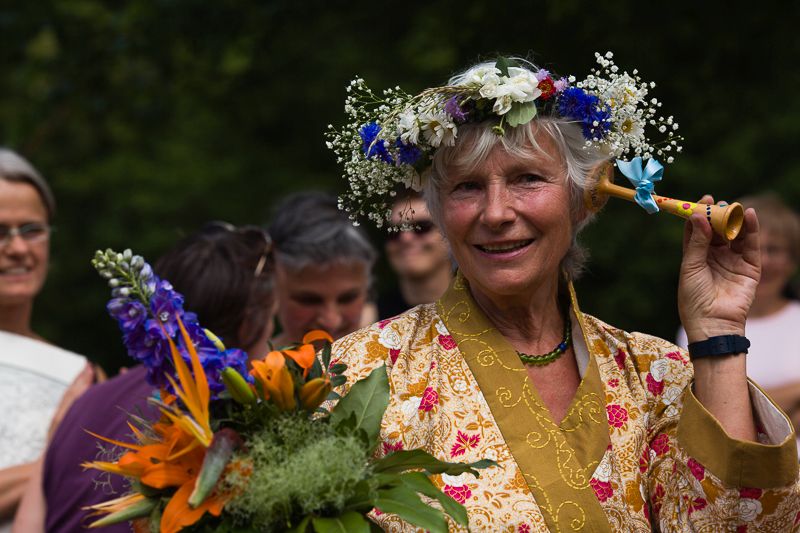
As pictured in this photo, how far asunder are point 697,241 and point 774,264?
289 centimetres

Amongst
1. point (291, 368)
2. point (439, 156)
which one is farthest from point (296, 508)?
point (439, 156)

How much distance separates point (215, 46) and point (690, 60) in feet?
8.39

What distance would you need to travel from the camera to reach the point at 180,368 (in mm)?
2420

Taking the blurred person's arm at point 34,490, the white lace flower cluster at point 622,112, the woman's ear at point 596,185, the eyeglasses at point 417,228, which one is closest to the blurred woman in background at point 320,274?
the eyeglasses at point 417,228

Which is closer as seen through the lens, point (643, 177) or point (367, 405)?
point (367, 405)

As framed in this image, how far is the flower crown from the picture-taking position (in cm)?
300

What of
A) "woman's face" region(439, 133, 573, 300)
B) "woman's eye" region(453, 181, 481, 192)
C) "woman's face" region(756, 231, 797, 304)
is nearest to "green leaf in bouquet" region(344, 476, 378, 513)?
"woman's face" region(439, 133, 573, 300)

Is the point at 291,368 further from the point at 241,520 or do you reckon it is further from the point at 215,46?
the point at 215,46

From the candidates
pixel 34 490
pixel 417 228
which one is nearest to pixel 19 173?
pixel 34 490

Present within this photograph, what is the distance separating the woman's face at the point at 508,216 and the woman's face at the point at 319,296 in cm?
170

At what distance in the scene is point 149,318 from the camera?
249 cm

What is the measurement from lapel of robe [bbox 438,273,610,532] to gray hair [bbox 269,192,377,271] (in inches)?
62.8

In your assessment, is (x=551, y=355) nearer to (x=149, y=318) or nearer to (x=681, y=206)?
(x=681, y=206)

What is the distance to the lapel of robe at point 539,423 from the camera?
9.37ft
